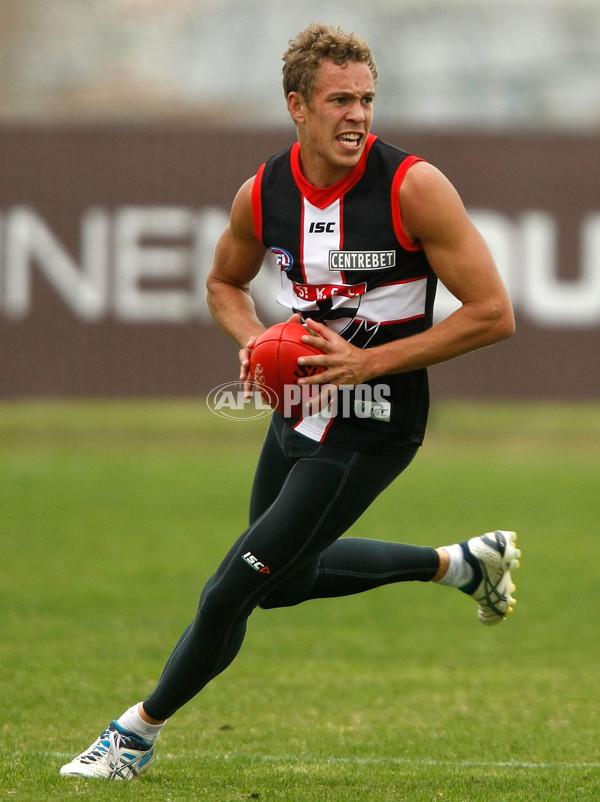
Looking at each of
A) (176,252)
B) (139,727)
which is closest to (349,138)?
(139,727)

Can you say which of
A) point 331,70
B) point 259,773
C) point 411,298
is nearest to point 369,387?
point 411,298

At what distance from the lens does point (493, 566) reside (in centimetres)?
597

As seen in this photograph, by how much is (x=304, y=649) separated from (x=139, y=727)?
2782 mm

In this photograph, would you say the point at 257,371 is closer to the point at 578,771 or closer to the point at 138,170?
the point at 578,771

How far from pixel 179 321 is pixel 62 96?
18.1 m

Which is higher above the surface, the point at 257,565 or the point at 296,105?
the point at 296,105

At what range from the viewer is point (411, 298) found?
520cm

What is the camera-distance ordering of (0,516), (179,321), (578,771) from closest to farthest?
(578,771)
(0,516)
(179,321)

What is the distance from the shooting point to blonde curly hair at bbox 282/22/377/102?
4996 millimetres

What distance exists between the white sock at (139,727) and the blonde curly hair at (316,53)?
240cm

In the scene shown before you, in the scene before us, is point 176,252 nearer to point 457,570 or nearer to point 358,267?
point 457,570

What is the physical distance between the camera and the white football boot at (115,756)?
5.13m

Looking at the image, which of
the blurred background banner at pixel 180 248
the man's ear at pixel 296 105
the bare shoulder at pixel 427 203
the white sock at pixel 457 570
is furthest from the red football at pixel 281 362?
the blurred background banner at pixel 180 248

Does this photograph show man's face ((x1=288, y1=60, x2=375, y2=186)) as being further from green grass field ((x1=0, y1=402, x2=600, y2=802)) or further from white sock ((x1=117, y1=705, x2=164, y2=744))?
green grass field ((x1=0, y1=402, x2=600, y2=802))
